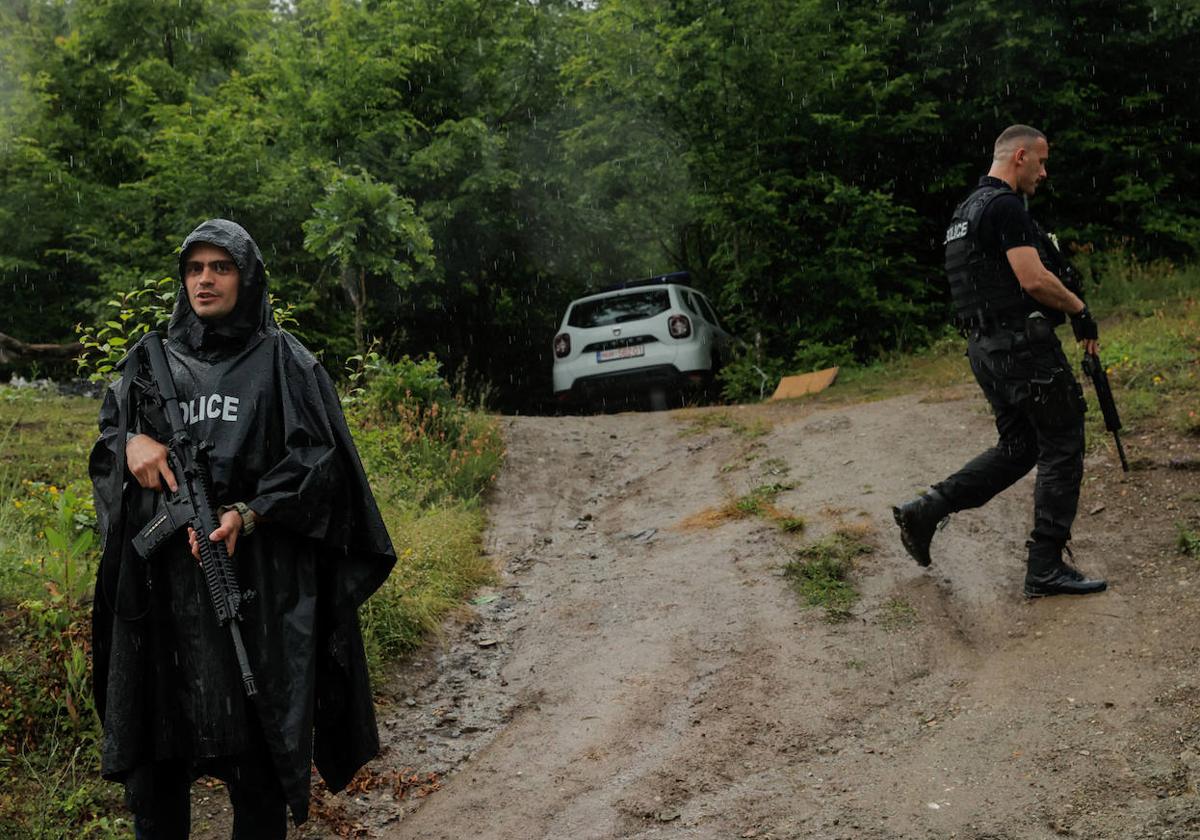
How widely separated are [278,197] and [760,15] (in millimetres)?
6762

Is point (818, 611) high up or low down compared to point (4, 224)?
down

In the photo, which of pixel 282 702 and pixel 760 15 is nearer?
pixel 282 702

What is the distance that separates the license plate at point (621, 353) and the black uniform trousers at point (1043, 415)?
7502 mm

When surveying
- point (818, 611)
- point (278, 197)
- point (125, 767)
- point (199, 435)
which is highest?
point (278, 197)

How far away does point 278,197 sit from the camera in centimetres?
1417

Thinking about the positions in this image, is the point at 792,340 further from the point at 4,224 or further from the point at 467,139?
the point at 4,224

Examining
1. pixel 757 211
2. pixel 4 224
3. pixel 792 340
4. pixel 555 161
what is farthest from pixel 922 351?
pixel 4 224

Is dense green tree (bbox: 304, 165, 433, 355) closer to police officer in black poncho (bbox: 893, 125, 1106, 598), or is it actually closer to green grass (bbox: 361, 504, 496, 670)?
green grass (bbox: 361, 504, 496, 670)

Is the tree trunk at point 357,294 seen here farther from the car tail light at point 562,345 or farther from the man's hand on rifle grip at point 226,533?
the man's hand on rifle grip at point 226,533

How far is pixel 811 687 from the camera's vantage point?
480 cm

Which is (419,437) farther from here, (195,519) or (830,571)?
(195,519)

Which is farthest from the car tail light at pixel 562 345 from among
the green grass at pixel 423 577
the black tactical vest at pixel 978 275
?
the black tactical vest at pixel 978 275

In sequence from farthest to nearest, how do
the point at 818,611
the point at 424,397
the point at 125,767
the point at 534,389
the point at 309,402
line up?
the point at 534,389 < the point at 424,397 < the point at 818,611 < the point at 309,402 < the point at 125,767

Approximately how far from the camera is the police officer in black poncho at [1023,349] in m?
5.28
